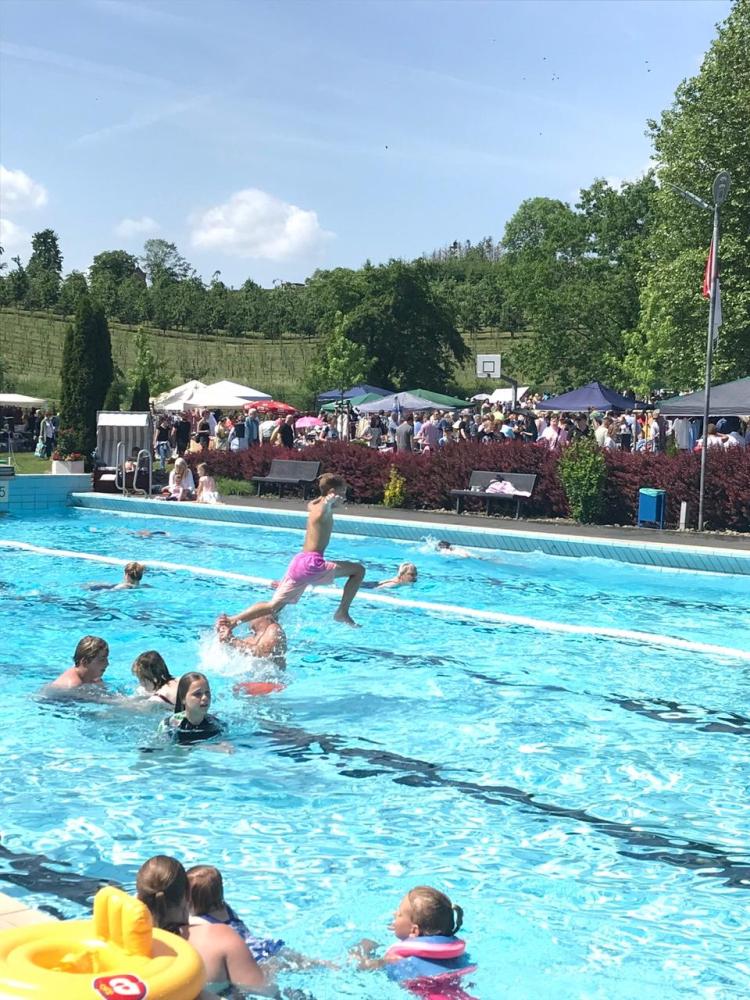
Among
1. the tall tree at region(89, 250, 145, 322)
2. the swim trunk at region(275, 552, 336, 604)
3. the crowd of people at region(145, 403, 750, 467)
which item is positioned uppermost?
the tall tree at region(89, 250, 145, 322)

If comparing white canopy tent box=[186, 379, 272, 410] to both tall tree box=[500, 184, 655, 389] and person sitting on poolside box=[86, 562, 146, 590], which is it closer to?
person sitting on poolside box=[86, 562, 146, 590]

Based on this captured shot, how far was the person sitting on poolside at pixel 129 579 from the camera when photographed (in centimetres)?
1350

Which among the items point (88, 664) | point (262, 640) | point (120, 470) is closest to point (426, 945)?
point (88, 664)

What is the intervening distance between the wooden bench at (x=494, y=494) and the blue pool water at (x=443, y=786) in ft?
22.2

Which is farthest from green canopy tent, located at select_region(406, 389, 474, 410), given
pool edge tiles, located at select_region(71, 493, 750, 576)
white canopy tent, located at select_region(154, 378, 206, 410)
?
pool edge tiles, located at select_region(71, 493, 750, 576)

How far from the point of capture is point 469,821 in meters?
6.55

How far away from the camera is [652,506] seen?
18.1 meters

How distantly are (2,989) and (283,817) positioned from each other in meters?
3.74

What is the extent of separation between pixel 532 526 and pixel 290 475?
23.3 feet

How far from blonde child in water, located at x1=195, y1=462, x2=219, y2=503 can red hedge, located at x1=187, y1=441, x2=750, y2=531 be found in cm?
257

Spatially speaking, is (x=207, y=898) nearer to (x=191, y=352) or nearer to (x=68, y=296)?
(x=191, y=352)

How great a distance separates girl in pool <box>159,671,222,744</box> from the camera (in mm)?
7453

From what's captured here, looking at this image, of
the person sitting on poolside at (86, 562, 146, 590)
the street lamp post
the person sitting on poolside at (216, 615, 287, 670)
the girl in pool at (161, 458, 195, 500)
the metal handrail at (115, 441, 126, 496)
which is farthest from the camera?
the metal handrail at (115, 441, 126, 496)

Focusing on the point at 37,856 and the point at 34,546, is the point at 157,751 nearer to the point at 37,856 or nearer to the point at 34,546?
the point at 37,856
